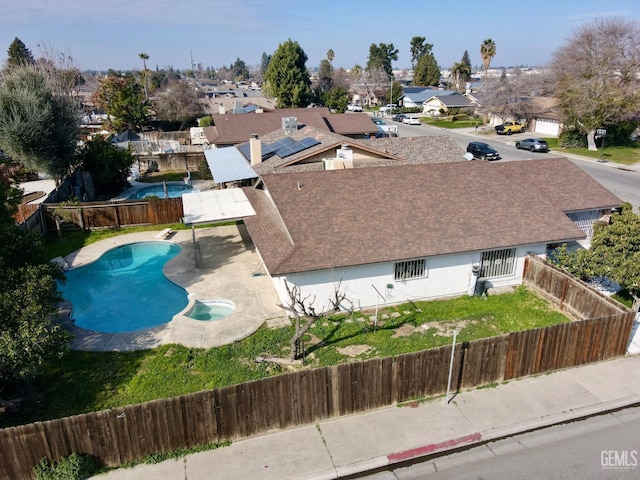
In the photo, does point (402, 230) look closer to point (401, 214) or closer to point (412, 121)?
point (401, 214)

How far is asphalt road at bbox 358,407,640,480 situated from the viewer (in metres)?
11.9

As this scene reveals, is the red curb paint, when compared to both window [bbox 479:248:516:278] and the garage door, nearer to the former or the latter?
window [bbox 479:248:516:278]

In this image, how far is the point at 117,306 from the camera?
2231 centimetres

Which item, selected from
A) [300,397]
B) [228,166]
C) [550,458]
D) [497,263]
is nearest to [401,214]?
[497,263]

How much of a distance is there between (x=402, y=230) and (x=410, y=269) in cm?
170

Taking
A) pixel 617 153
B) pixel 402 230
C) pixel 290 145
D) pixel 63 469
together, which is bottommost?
pixel 63 469

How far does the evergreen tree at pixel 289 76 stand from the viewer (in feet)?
245

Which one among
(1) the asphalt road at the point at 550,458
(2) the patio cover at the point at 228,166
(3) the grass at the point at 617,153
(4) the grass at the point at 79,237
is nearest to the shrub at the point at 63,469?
(1) the asphalt road at the point at 550,458

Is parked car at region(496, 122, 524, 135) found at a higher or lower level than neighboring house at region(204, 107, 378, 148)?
lower

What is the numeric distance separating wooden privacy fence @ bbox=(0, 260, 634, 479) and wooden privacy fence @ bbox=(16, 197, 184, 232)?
824 inches

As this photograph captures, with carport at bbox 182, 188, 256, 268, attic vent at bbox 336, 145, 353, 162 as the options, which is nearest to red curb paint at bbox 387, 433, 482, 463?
carport at bbox 182, 188, 256, 268

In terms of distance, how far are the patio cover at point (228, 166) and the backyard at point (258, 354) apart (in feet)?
42.3

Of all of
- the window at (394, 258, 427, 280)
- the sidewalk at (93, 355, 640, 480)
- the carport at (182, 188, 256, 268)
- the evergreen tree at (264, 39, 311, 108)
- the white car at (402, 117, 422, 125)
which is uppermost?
the evergreen tree at (264, 39, 311, 108)

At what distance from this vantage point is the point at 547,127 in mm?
64188
